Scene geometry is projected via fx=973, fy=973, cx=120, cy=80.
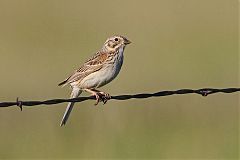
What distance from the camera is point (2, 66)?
18625 millimetres

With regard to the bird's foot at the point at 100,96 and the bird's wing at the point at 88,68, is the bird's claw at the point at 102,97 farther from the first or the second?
the bird's wing at the point at 88,68

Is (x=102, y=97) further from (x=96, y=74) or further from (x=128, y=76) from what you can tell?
(x=128, y=76)

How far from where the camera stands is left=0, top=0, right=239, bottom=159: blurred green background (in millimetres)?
12961

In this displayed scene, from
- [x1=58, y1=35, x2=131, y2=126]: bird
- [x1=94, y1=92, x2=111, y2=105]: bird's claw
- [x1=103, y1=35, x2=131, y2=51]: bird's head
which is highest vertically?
[x1=103, y1=35, x2=131, y2=51]: bird's head

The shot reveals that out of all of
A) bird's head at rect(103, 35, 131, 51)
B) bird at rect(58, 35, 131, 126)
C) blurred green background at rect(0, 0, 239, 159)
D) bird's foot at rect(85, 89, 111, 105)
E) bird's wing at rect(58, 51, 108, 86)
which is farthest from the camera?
blurred green background at rect(0, 0, 239, 159)

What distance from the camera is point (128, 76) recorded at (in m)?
17.4

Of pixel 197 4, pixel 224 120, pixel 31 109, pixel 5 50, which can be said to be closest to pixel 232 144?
pixel 224 120

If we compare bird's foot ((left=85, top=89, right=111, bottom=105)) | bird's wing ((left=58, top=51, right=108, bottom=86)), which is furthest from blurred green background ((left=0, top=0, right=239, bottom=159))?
bird's foot ((left=85, top=89, right=111, bottom=105))

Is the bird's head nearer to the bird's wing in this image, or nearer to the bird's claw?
the bird's wing

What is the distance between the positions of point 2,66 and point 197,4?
8.95 m

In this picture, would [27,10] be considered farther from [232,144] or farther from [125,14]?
[232,144]

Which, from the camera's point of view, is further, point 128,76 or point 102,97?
point 128,76

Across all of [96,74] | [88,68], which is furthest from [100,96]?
[88,68]

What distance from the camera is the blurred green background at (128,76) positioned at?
12961 mm
